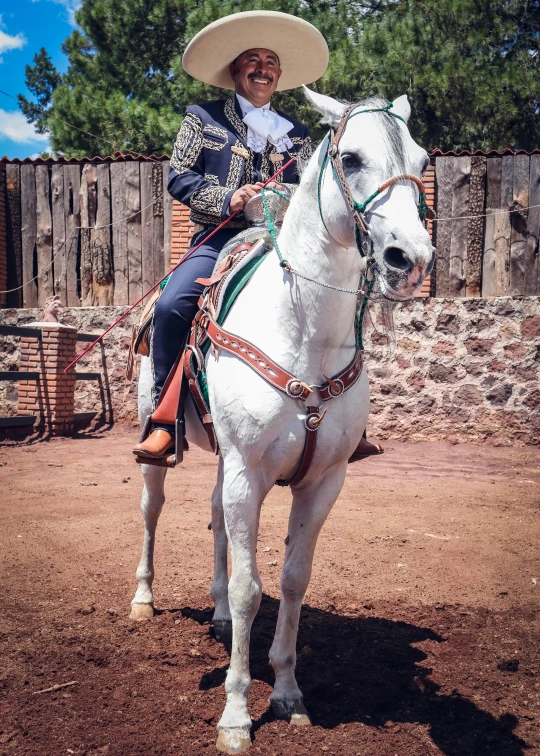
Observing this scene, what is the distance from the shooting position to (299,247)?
2928 millimetres

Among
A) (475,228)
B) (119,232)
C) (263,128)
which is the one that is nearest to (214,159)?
(263,128)

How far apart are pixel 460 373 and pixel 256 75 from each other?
7.18 metres

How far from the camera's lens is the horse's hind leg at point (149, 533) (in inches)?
169

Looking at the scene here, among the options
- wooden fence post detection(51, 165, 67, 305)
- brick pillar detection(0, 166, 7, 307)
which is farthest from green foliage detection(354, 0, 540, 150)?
brick pillar detection(0, 166, 7, 307)

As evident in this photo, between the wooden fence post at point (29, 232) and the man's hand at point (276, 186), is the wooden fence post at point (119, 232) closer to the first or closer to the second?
the wooden fence post at point (29, 232)

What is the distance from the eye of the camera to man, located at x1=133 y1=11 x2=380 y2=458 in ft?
11.9

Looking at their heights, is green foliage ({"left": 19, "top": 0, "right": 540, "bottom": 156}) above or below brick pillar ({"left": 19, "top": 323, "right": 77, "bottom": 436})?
above

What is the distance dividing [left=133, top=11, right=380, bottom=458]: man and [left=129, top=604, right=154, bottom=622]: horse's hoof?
1170 millimetres

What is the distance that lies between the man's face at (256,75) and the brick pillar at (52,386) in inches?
310

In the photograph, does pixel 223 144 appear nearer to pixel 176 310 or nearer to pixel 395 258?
pixel 176 310

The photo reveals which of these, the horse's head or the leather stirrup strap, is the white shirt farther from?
the leather stirrup strap

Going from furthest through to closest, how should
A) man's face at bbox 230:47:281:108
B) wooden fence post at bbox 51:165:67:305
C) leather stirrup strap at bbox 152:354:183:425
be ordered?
wooden fence post at bbox 51:165:67:305
man's face at bbox 230:47:281:108
leather stirrup strap at bbox 152:354:183:425

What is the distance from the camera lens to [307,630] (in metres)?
3.99

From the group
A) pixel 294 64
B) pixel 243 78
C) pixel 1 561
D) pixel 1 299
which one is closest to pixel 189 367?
pixel 243 78
